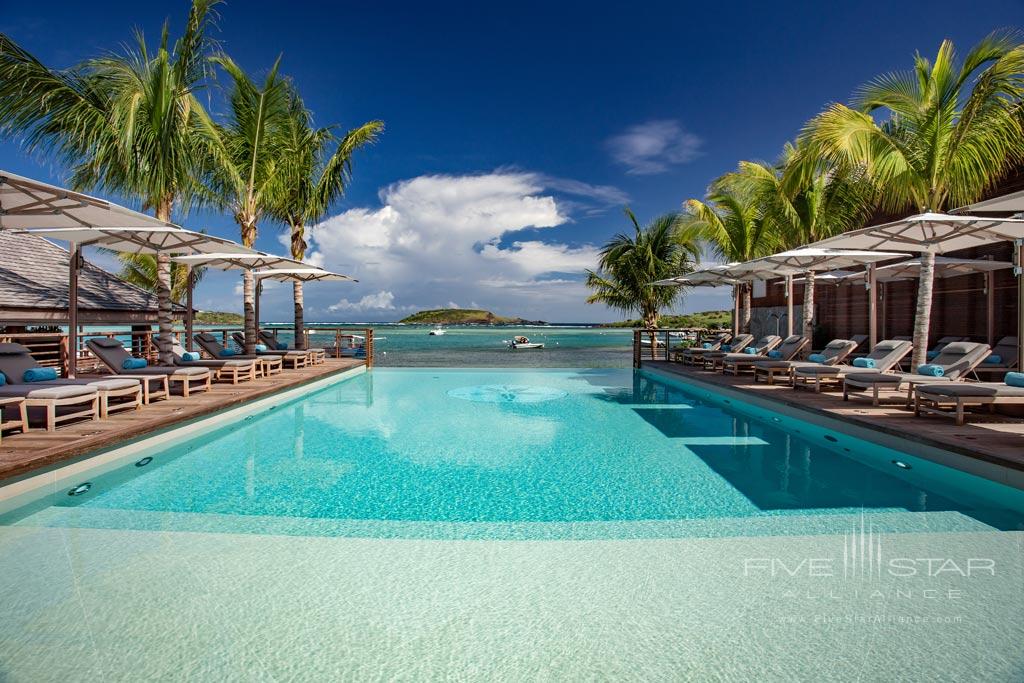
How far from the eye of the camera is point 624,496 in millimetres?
4328

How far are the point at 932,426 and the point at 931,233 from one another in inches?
129

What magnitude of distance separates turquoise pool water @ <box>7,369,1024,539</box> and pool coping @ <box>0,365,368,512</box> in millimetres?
151

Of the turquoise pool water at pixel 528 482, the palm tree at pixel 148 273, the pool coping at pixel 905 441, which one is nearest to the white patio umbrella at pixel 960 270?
the pool coping at pixel 905 441

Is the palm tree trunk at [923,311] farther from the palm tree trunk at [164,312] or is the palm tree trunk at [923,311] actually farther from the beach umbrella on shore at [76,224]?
the palm tree trunk at [164,312]

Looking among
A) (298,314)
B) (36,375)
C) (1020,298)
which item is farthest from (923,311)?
(298,314)

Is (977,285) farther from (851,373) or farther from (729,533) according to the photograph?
(729,533)

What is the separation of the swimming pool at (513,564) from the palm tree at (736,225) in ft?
29.2

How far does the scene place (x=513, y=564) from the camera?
3.08 meters

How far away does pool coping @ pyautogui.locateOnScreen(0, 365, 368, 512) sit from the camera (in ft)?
12.6

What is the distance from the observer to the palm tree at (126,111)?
7.82 m

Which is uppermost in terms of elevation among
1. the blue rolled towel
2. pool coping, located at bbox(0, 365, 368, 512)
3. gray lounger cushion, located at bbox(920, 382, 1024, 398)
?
the blue rolled towel

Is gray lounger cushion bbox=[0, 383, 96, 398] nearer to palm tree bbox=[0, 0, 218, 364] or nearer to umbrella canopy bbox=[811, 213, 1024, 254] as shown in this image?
palm tree bbox=[0, 0, 218, 364]

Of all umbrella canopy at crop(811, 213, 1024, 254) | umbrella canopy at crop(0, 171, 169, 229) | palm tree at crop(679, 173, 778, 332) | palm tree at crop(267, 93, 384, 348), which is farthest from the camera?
palm tree at crop(679, 173, 778, 332)

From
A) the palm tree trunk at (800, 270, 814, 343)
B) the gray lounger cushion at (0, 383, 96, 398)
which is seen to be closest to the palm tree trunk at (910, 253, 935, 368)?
the palm tree trunk at (800, 270, 814, 343)
